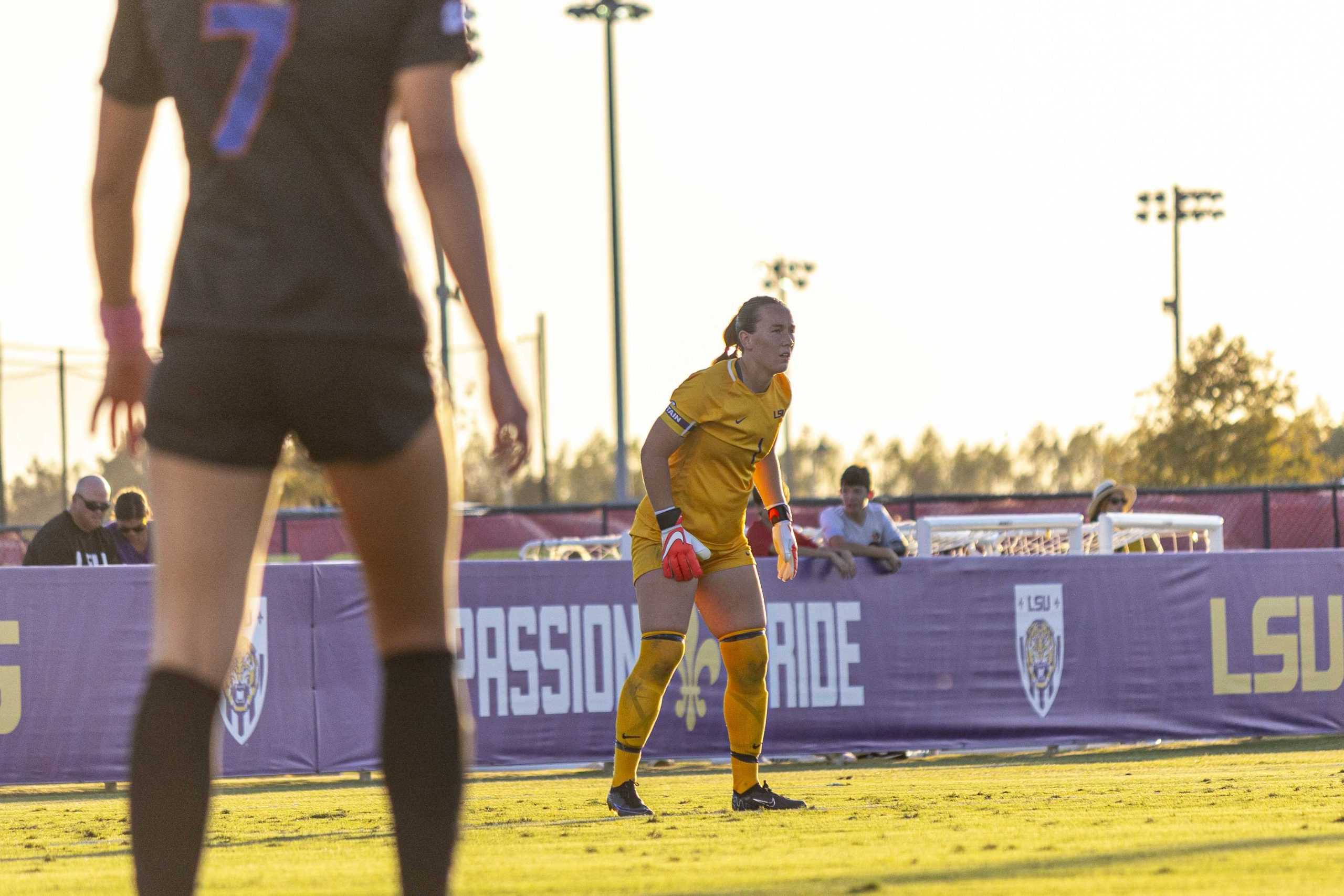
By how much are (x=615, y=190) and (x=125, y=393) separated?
30.4 meters

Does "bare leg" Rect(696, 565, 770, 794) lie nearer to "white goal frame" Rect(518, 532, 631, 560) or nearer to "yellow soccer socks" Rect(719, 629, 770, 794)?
"yellow soccer socks" Rect(719, 629, 770, 794)

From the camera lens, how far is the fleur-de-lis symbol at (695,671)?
12547mm

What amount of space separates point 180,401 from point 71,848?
4.30 metres

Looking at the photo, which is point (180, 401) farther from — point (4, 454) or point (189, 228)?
point (4, 454)

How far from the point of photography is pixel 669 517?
7641mm

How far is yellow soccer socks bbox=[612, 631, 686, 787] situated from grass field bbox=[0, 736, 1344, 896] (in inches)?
10.1

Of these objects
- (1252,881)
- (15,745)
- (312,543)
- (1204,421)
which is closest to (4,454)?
(312,543)

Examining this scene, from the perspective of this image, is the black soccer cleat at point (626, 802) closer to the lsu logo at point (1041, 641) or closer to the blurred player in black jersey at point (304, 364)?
the blurred player in black jersey at point (304, 364)

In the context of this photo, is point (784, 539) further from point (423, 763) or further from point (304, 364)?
point (304, 364)

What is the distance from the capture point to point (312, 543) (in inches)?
1015

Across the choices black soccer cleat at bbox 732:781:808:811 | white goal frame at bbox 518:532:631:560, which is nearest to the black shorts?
black soccer cleat at bbox 732:781:808:811

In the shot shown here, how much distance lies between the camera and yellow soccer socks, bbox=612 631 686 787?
7781 mm

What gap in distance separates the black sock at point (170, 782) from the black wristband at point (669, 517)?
173 inches

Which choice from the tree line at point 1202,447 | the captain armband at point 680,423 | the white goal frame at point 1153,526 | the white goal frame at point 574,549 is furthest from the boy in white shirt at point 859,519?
the tree line at point 1202,447
